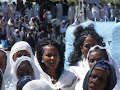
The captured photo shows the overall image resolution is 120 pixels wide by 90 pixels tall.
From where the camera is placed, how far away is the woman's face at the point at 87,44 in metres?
4.54

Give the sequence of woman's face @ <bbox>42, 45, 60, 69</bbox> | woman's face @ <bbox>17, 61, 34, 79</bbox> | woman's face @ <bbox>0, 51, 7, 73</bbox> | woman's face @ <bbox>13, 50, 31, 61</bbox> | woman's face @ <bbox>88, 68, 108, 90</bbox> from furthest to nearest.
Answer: woman's face @ <bbox>13, 50, 31, 61</bbox> < woman's face @ <bbox>0, 51, 7, 73</bbox> < woman's face @ <bbox>42, 45, 60, 69</bbox> < woman's face @ <bbox>17, 61, 34, 79</bbox> < woman's face @ <bbox>88, 68, 108, 90</bbox>

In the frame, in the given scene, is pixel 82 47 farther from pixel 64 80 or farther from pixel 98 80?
pixel 98 80

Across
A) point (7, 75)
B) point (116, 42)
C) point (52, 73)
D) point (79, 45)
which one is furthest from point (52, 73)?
point (116, 42)

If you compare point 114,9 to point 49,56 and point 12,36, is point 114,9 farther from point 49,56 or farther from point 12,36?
point 49,56

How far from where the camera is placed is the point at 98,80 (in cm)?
Answer: 326

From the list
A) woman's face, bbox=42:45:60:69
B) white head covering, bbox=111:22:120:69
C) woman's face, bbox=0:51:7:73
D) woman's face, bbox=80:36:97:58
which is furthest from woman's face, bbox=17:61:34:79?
white head covering, bbox=111:22:120:69

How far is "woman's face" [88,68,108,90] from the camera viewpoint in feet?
10.6

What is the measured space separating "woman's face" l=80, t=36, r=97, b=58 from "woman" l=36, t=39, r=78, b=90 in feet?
1.09

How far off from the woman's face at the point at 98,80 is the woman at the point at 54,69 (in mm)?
962

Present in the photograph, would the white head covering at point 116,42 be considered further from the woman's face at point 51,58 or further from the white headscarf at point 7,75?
the woman's face at point 51,58

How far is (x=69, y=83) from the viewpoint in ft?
14.0

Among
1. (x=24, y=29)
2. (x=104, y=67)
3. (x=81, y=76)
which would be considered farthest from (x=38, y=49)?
(x=24, y=29)

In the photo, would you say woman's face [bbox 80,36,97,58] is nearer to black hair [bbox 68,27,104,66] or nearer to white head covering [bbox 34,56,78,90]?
black hair [bbox 68,27,104,66]

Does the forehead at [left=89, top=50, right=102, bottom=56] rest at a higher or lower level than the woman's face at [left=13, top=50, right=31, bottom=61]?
higher
